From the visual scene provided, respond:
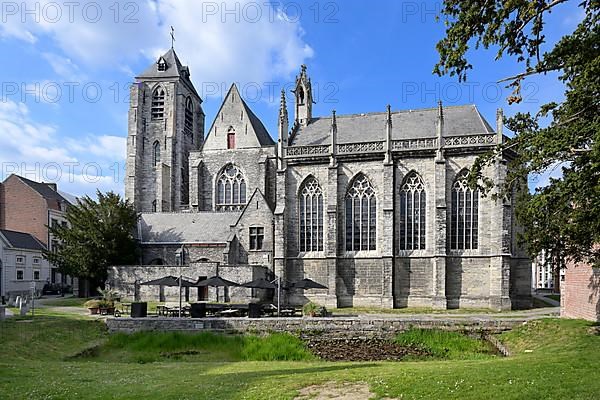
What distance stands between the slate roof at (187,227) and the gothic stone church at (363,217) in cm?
10

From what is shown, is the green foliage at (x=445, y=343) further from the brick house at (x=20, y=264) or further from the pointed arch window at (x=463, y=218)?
the brick house at (x=20, y=264)

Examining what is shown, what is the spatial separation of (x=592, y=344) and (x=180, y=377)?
12567 mm

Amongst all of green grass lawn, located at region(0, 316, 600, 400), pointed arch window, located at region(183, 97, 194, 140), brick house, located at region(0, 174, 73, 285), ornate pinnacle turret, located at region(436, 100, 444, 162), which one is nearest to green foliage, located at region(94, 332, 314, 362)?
green grass lawn, located at region(0, 316, 600, 400)

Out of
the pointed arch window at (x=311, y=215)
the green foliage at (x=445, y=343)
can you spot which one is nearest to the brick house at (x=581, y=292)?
the green foliage at (x=445, y=343)

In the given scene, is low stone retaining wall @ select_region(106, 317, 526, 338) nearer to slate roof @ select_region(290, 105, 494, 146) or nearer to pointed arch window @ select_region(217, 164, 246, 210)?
slate roof @ select_region(290, 105, 494, 146)

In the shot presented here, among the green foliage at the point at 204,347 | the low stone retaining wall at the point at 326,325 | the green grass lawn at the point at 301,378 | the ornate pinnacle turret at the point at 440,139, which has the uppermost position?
the ornate pinnacle turret at the point at 440,139

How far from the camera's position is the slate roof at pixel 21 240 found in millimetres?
42256

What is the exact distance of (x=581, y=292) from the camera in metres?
20.5

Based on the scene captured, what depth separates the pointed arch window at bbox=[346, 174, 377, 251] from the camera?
3388 cm

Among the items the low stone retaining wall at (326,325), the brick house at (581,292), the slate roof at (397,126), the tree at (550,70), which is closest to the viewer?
the tree at (550,70)

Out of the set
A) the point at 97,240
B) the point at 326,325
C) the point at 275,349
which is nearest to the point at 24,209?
the point at 97,240

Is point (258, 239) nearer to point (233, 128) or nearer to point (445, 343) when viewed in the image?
point (233, 128)

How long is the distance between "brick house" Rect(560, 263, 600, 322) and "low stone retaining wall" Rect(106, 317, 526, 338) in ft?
7.93

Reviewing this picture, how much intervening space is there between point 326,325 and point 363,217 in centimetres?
1396
